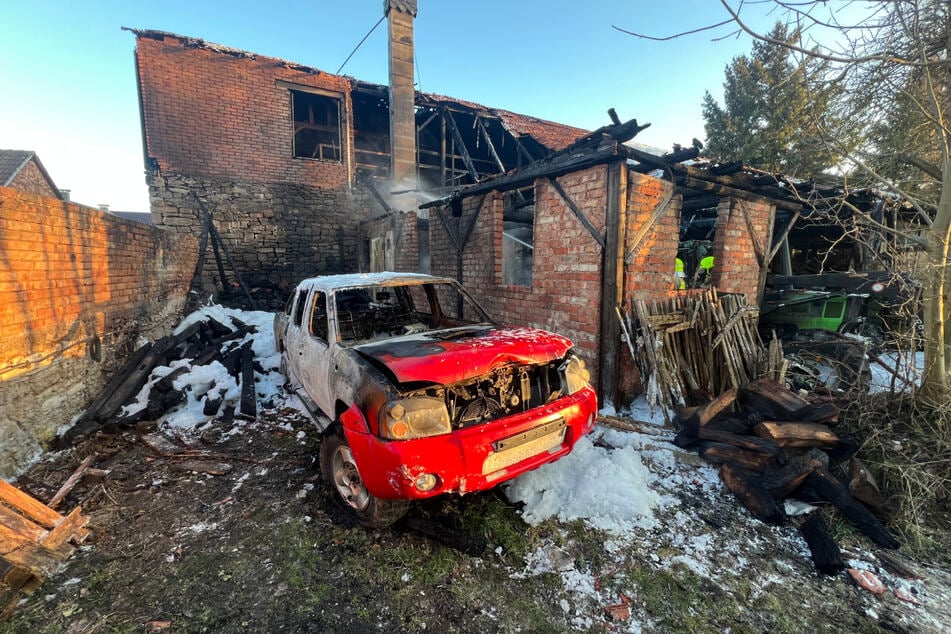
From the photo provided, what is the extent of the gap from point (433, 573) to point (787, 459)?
286 cm

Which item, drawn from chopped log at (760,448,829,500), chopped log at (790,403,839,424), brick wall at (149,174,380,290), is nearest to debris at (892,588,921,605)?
chopped log at (760,448,829,500)

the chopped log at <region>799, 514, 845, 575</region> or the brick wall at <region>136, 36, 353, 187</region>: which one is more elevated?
the brick wall at <region>136, 36, 353, 187</region>

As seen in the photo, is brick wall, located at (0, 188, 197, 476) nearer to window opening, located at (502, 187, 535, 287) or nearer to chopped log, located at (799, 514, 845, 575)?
chopped log, located at (799, 514, 845, 575)

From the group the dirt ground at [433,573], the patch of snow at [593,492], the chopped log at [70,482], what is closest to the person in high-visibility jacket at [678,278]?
the patch of snow at [593,492]

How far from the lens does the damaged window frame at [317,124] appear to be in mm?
11086

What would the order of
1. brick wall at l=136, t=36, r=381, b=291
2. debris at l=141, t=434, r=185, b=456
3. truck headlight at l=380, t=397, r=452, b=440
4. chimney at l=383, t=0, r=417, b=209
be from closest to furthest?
truck headlight at l=380, t=397, r=452, b=440 < debris at l=141, t=434, r=185, b=456 < brick wall at l=136, t=36, r=381, b=291 < chimney at l=383, t=0, r=417, b=209

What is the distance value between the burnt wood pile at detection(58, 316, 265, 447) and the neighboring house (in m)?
18.2

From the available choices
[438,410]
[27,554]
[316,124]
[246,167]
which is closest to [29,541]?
[27,554]

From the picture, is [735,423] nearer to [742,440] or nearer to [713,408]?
[713,408]

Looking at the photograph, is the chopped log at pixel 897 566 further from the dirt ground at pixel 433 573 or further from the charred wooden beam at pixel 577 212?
the charred wooden beam at pixel 577 212

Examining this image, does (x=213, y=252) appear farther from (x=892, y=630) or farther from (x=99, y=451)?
(x=892, y=630)

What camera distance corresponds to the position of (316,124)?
470 inches

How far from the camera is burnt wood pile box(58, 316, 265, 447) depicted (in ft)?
13.5

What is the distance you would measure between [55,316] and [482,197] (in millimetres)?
5370
